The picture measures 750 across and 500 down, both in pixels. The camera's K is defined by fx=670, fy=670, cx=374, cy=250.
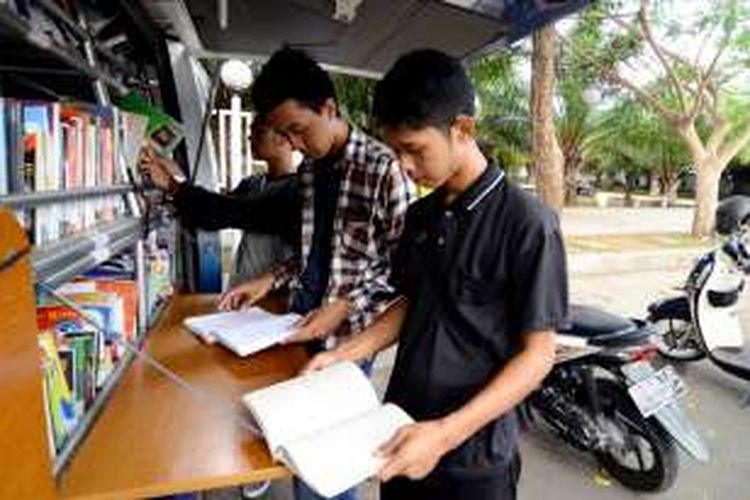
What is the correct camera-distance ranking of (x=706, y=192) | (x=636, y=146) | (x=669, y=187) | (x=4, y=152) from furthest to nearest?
(x=669, y=187), (x=636, y=146), (x=706, y=192), (x=4, y=152)

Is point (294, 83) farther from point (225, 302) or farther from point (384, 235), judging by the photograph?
point (225, 302)

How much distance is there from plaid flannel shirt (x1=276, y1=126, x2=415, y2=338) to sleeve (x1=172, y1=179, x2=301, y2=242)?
0.64 m

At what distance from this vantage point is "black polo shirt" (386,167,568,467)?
4.49 ft

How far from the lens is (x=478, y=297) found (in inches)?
56.6

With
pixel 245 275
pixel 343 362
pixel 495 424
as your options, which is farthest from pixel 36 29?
pixel 245 275

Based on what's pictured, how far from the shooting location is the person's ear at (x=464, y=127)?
1.39 metres

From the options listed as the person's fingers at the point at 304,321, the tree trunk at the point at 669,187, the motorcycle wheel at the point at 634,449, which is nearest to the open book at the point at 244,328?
the person's fingers at the point at 304,321

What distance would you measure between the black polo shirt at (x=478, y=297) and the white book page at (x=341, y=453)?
178 millimetres

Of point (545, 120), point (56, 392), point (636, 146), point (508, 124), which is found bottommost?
point (56, 392)

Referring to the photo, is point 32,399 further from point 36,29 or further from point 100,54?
point 100,54

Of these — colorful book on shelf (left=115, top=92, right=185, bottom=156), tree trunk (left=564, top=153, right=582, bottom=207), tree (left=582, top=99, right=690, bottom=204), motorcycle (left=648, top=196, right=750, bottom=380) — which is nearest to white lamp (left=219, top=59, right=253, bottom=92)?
colorful book on shelf (left=115, top=92, right=185, bottom=156)

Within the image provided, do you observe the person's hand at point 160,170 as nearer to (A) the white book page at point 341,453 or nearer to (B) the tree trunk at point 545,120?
(A) the white book page at point 341,453

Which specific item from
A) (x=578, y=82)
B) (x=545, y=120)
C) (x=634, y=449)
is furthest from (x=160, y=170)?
(x=578, y=82)

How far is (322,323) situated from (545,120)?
6078 millimetres
